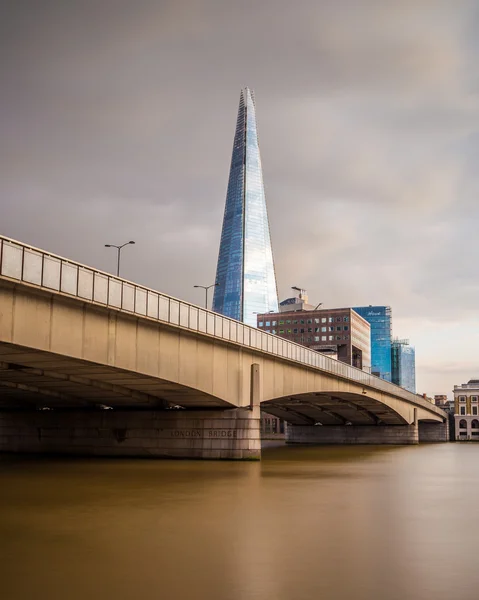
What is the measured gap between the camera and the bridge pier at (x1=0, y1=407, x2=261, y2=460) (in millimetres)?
47594

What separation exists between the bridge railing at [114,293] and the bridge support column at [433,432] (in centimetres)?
9190

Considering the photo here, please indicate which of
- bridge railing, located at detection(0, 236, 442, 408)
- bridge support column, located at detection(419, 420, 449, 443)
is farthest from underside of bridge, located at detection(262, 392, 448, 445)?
bridge railing, located at detection(0, 236, 442, 408)

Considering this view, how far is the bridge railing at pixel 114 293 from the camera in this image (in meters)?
28.8

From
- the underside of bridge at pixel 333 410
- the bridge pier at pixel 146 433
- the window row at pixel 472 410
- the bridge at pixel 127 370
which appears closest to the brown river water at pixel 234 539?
the bridge at pixel 127 370

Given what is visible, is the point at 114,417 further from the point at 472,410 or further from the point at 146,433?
the point at 472,410

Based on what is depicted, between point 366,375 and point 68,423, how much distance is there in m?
36.4

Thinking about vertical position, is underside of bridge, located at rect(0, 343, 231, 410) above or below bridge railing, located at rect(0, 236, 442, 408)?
below

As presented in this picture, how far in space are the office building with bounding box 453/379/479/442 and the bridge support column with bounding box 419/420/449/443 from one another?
17935 mm

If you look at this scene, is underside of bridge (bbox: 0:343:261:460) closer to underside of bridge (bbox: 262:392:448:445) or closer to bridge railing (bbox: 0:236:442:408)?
bridge railing (bbox: 0:236:442:408)

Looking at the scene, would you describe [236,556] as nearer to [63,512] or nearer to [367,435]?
[63,512]

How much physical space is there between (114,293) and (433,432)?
117 m

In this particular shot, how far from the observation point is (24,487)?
3039cm

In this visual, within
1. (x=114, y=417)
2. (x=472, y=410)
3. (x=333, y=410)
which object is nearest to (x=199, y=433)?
(x=114, y=417)

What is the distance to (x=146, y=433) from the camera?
49906 millimetres
